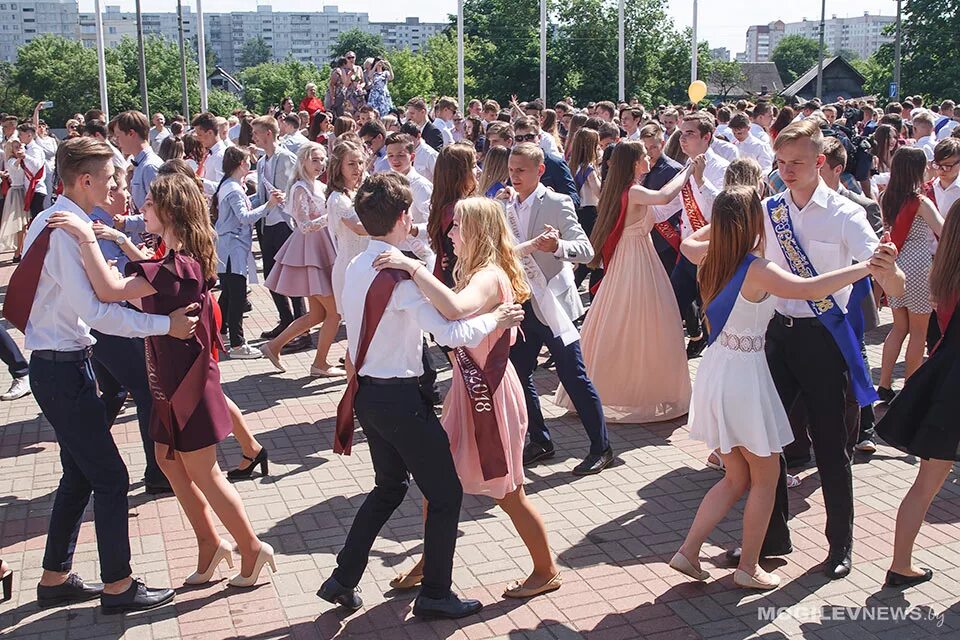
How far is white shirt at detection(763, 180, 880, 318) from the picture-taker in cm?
495

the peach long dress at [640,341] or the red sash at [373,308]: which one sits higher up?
the red sash at [373,308]

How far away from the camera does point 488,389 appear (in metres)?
4.58

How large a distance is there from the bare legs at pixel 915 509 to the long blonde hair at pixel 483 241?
2.05m

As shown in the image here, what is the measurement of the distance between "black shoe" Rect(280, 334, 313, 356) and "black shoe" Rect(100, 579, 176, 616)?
527cm

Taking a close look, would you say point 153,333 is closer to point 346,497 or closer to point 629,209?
point 346,497

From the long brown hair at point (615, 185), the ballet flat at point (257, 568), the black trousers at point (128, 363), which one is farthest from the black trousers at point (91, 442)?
the long brown hair at point (615, 185)

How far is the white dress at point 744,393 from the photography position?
468 centimetres

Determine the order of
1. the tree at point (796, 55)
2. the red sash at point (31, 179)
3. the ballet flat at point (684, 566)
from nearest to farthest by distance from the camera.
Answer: the ballet flat at point (684, 566)
the red sash at point (31, 179)
the tree at point (796, 55)

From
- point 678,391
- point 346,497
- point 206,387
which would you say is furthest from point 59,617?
point 678,391

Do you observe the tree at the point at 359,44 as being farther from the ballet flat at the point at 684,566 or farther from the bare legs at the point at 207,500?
the ballet flat at the point at 684,566

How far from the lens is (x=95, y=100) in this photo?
3654 inches

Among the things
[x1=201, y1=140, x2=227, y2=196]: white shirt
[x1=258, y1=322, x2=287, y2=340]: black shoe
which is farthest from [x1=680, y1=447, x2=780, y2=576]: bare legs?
[x1=201, y1=140, x2=227, y2=196]: white shirt

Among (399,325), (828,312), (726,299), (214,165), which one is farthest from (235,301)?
(828,312)

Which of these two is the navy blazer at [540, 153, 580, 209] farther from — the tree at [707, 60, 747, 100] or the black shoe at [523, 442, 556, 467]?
the tree at [707, 60, 747, 100]
